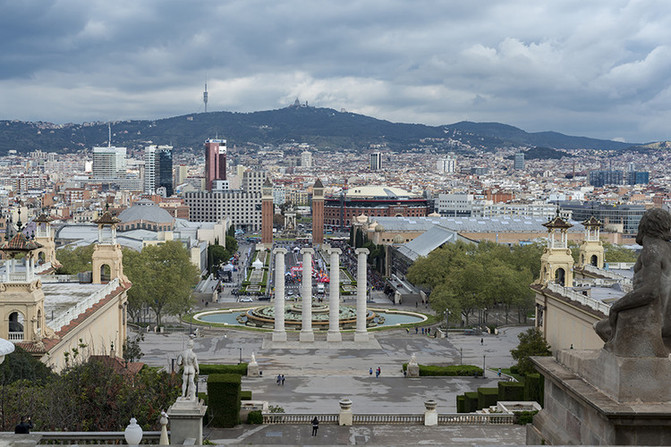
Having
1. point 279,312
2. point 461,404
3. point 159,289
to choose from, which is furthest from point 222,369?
point 159,289

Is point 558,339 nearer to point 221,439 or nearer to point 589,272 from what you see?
point 589,272

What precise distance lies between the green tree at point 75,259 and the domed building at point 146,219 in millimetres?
45722

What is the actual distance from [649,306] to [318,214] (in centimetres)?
17052

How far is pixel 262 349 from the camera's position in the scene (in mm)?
61688

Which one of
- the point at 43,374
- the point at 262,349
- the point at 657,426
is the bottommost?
the point at 262,349

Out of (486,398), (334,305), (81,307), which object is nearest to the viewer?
(486,398)

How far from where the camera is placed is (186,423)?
16594 mm

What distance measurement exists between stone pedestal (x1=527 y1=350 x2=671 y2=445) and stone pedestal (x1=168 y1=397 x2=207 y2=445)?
8.43 metres

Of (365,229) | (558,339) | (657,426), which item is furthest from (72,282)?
(365,229)

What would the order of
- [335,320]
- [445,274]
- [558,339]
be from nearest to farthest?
[558,339] < [335,320] < [445,274]

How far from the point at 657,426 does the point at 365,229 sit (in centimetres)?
13521

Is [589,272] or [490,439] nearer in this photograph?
[490,439]

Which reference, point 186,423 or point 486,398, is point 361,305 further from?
point 186,423

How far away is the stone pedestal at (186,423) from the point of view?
16.0m
